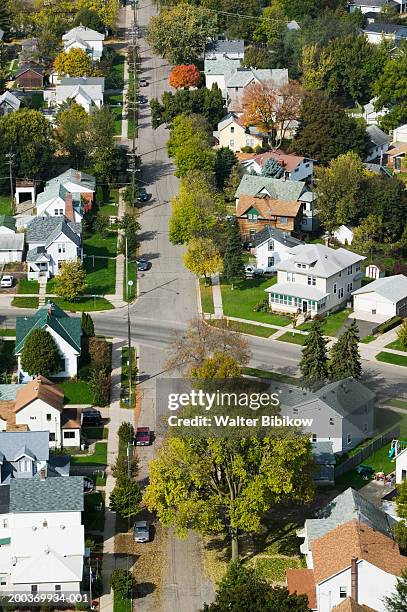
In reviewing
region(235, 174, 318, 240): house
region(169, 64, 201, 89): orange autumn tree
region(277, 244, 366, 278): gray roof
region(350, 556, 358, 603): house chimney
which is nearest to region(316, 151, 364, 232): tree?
region(235, 174, 318, 240): house

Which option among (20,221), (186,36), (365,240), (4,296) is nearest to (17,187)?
(20,221)

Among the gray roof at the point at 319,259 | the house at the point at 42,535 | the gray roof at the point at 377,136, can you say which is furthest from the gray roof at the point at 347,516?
the gray roof at the point at 377,136

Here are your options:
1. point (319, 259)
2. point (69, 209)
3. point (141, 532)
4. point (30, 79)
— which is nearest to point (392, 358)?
point (319, 259)

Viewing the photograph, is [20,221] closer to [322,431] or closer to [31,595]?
[322,431]

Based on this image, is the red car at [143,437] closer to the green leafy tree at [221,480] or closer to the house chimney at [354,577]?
the green leafy tree at [221,480]

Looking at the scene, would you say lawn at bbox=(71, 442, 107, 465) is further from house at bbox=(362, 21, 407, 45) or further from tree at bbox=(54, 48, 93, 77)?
house at bbox=(362, 21, 407, 45)

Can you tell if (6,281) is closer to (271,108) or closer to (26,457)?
(26,457)
